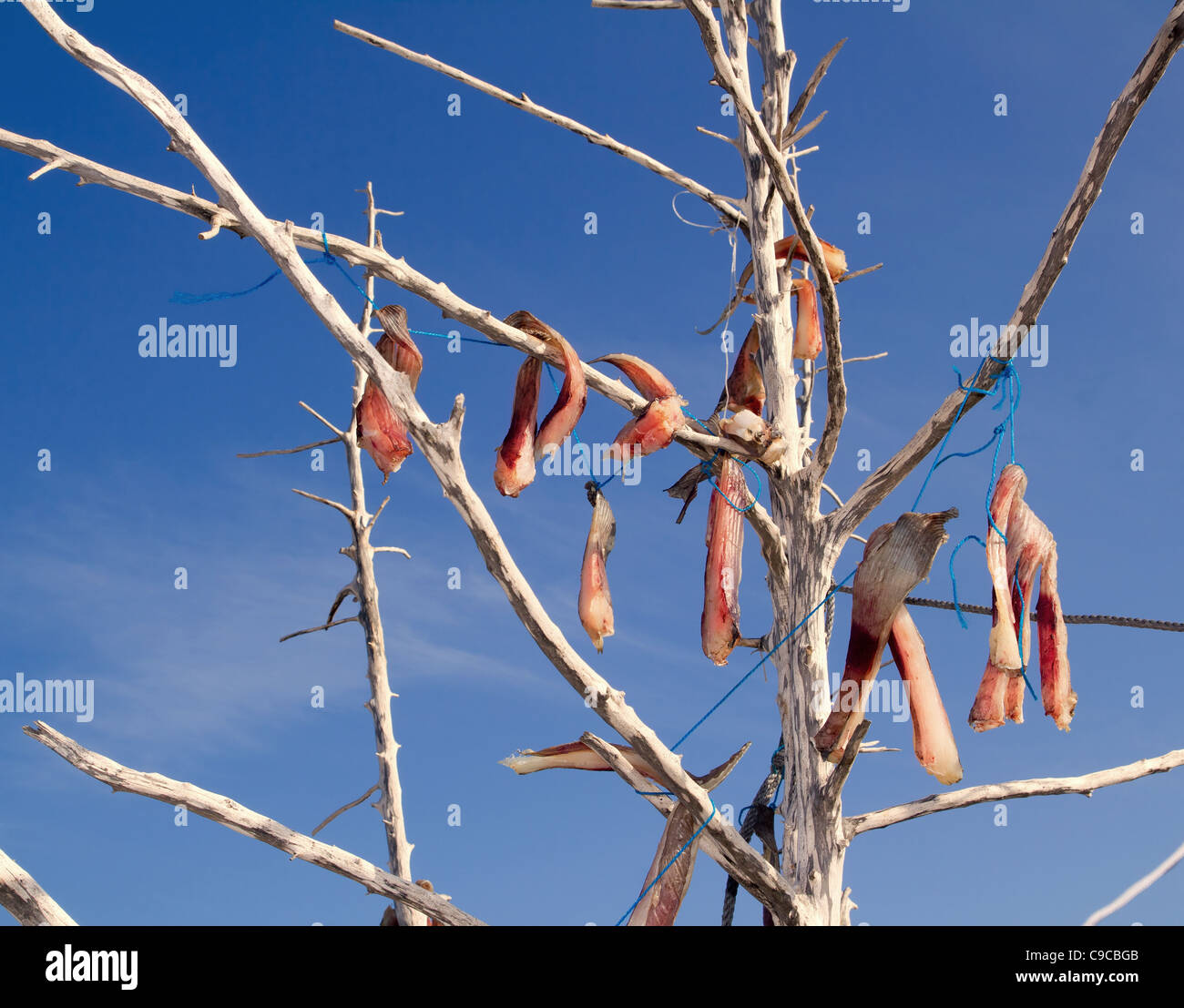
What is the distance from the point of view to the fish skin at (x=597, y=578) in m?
3.66

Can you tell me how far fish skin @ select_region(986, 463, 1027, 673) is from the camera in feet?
10.8

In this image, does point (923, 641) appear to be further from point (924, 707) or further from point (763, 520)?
point (763, 520)

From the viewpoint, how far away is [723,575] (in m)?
3.69

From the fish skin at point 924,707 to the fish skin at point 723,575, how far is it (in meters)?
0.59

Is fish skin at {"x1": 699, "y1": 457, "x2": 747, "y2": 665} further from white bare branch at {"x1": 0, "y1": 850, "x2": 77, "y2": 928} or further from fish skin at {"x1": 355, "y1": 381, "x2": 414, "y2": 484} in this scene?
white bare branch at {"x1": 0, "y1": 850, "x2": 77, "y2": 928}

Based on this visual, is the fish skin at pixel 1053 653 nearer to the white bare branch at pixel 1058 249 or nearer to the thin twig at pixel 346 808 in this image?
the white bare branch at pixel 1058 249

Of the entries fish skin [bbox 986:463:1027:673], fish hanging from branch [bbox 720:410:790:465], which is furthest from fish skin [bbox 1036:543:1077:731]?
fish hanging from branch [bbox 720:410:790:465]

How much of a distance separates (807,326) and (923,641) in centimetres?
179

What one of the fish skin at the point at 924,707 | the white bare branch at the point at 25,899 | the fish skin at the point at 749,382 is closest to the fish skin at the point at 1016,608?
the fish skin at the point at 924,707

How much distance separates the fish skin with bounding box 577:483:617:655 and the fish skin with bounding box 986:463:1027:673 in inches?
51.9

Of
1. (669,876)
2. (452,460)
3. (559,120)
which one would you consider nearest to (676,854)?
(669,876)

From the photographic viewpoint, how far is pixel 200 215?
356 centimetres
